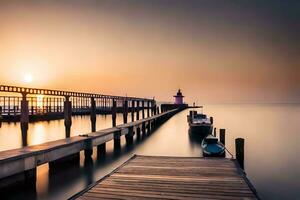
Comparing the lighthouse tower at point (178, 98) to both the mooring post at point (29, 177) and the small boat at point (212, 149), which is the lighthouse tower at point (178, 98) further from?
the mooring post at point (29, 177)

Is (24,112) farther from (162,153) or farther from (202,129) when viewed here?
(202,129)

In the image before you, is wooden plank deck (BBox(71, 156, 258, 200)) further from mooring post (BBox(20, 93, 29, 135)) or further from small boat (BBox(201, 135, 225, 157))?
mooring post (BBox(20, 93, 29, 135))

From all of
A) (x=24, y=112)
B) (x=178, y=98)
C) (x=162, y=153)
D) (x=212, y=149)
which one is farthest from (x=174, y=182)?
(x=178, y=98)

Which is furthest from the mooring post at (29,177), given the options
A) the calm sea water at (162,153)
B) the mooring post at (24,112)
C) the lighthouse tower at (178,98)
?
the lighthouse tower at (178,98)

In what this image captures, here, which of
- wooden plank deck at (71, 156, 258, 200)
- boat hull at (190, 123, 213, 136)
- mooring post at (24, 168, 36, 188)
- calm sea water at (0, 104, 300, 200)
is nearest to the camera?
wooden plank deck at (71, 156, 258, 200)

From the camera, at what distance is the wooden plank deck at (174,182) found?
695cm

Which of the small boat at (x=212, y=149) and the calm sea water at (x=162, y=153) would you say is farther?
the small boat at (x=212, y=149)

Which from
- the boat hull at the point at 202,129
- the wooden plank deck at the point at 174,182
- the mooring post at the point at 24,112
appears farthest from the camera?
the boat hull at the point at 202,129

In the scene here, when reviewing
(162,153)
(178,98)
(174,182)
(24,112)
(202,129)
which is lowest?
(162,153)

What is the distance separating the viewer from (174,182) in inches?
323

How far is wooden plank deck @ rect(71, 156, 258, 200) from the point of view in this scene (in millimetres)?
6950

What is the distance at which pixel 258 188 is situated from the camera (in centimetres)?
1346

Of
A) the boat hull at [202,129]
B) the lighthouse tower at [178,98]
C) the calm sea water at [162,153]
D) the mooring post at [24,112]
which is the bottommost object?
the calm sea water at [162,153]

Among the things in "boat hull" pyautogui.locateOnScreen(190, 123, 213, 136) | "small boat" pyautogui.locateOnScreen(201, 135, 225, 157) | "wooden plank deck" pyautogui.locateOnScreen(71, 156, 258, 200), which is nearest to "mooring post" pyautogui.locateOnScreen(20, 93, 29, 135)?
"wooden plank deck" pyautogui.locateOnScreen(71, 156, 258, 200)
